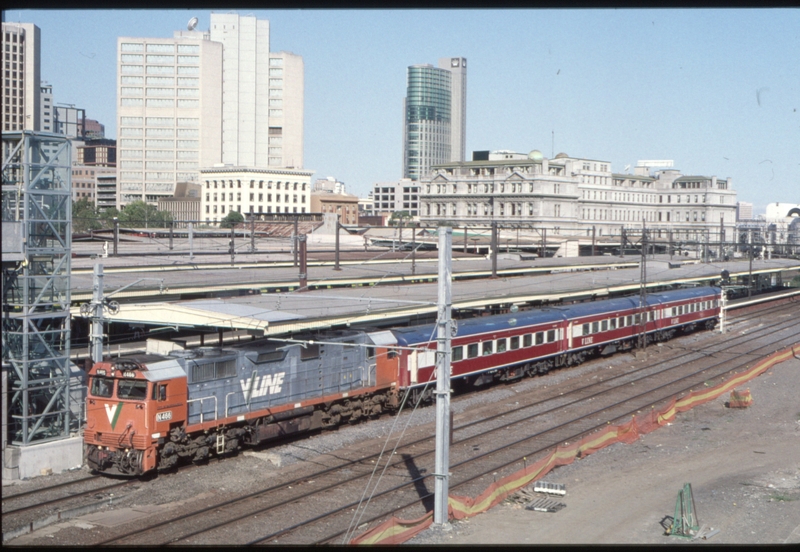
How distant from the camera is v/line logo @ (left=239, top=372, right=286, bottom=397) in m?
22.2

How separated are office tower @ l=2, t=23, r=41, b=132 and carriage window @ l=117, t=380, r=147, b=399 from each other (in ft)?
519

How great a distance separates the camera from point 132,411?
781 inches

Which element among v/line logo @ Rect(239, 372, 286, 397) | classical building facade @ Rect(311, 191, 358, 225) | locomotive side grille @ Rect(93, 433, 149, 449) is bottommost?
locomotive side grille @ Rect(93, 433, 149, 449)

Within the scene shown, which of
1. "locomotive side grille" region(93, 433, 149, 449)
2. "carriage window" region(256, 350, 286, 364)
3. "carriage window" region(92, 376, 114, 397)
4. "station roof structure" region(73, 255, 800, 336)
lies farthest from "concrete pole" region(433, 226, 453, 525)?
"carriage window" region(92, 376, 114, 397)

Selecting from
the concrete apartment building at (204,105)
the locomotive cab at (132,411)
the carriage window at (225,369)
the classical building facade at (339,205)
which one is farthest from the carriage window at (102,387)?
the concrete apartment building at (204,105)

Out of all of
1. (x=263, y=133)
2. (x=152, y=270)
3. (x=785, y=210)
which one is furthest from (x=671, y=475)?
(x=785, y=210)

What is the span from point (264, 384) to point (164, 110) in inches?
6106

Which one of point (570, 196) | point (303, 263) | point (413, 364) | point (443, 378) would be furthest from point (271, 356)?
point (570, 196)

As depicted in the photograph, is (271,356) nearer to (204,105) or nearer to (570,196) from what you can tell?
(570,196)

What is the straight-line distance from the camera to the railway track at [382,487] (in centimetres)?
1641

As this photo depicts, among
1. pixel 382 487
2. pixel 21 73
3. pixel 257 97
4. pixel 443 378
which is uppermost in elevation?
pixel 21 73

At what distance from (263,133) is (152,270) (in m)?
150

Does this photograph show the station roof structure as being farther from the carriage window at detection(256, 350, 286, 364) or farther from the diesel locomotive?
the diesel locomotive

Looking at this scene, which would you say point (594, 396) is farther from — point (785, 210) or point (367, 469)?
point (785, 210)
